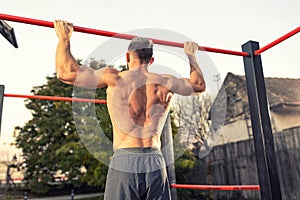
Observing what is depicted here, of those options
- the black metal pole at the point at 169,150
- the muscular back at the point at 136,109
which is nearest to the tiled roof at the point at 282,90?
the black metal pole at the point at 169,150

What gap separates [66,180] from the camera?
11.2 metres

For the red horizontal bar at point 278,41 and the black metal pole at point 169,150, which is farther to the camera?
the black metal pole at point 169,150

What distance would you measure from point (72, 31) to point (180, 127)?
845 mm

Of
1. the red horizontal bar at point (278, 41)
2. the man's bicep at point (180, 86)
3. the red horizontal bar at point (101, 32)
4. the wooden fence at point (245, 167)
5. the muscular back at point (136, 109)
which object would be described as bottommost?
the wooden fence at point (245, 167)

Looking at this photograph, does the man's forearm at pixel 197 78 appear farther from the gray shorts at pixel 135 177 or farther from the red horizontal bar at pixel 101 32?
the gray shorts at pixel 135 177

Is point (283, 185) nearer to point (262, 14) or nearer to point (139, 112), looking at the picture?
point (262, 14)

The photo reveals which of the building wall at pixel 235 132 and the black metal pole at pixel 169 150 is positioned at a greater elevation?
the building wall at pixel 235 132

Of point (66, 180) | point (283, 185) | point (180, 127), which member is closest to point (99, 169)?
point (66, 180)

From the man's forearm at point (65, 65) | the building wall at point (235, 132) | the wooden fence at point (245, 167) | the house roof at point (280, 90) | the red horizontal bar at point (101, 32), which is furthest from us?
the building wall at point (235, 132)

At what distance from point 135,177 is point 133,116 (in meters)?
0.27

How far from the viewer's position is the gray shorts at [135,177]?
1.27 meters

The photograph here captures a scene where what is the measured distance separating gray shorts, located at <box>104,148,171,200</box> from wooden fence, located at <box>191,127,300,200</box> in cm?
540

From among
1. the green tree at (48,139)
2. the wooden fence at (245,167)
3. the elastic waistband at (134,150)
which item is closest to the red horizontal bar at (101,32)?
the elastic waistband at (134,150)

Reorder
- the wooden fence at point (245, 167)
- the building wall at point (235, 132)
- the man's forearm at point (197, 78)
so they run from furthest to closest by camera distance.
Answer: the building wall at point (235, 132) → the wooden fence at point (245, 167) → the man's forearm at point (197, 78)
